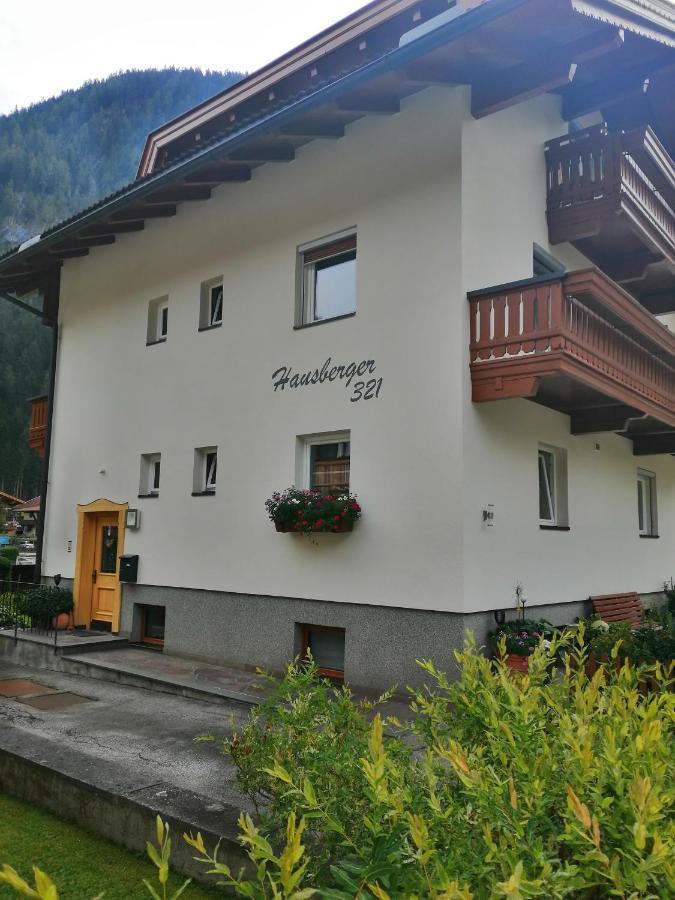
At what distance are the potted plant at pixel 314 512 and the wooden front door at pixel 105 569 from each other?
458 centimetres

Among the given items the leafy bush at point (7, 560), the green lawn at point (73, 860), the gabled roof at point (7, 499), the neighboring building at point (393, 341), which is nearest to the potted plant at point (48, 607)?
the neighboring building at point (393, 341)

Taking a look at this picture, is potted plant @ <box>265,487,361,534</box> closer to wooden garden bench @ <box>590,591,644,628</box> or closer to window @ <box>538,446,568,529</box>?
window @ <box>538,446,568,529</box>

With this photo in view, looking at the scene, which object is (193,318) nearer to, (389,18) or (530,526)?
(389,18)

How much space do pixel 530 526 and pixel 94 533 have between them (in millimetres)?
7882

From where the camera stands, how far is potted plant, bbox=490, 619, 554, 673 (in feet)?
25.1

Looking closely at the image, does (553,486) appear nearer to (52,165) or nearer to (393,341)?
(393,341)

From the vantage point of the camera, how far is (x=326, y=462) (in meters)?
9.29

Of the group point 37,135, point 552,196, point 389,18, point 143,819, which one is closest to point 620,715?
point 143,819

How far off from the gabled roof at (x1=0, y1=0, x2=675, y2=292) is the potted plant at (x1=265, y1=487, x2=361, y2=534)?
14.9 feet

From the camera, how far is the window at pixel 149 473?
1172 centimetres

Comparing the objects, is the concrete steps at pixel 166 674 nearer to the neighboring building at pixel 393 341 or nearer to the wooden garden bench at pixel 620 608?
the neighboring building at pixel 393 341

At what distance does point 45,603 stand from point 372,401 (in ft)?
24.1

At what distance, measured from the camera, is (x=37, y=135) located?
11681cm

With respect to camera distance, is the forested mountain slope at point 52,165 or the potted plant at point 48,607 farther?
the forested mountain slope at point 52,165
